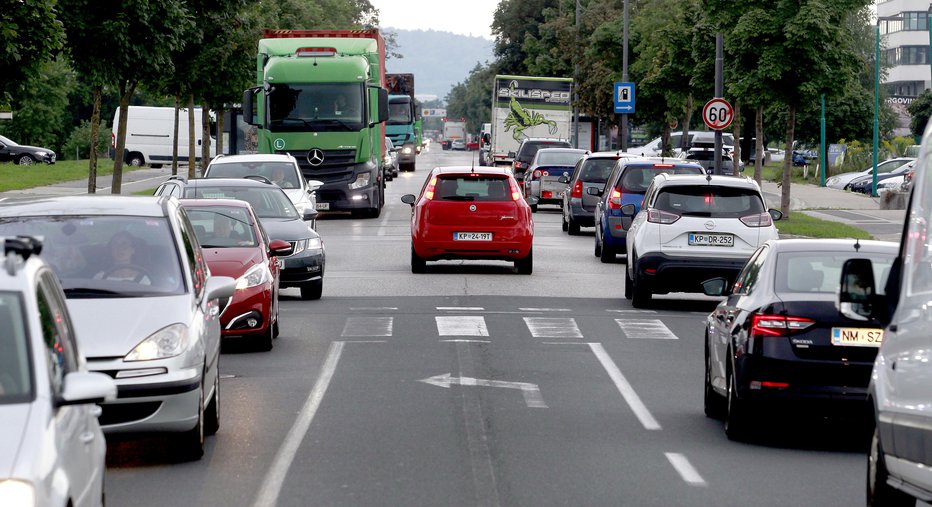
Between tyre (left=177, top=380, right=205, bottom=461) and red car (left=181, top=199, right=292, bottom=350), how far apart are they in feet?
17.9

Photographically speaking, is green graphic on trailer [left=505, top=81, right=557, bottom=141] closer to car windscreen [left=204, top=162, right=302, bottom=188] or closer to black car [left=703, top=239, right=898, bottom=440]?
car windscreen [left=204, top=162, right=302, bottom=188]

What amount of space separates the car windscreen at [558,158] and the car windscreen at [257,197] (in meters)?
21.8

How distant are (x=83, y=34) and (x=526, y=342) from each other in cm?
A: 1962

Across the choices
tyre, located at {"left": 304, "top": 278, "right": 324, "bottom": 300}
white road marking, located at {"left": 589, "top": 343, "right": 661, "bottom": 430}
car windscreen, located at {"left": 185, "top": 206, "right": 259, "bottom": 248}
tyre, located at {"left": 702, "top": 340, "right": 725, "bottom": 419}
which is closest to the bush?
tyre, located at {"left": 304, "top": 278, "right": 324, "bottom": 300}

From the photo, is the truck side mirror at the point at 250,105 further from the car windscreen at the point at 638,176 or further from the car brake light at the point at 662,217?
the car brake light at the point at 662,217

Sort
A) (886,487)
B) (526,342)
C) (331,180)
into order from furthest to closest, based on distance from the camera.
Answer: (331,180), (526,342), (886,487)

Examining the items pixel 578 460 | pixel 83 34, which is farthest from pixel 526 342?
pixel 83 34

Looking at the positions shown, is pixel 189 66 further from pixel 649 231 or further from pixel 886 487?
pixel 886 487

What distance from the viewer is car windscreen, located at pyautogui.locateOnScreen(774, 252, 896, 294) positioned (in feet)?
36.2

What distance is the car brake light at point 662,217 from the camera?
20.3 m

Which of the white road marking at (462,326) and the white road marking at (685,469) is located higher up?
the white road marking at (462,326)

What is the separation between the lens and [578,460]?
1024 cm

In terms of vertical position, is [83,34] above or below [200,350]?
above

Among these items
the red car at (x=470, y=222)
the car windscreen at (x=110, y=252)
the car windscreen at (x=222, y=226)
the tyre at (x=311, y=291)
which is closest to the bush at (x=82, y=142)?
the red car at (x=470, y=222)
